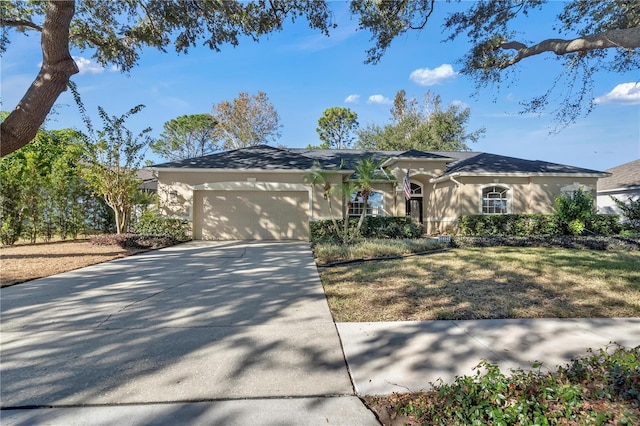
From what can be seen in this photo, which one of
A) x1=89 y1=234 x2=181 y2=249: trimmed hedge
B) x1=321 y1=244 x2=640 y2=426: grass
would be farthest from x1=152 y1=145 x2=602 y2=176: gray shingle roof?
x1=321 y1=244 x2=640 y2=426: grass

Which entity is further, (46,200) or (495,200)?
(495,200)

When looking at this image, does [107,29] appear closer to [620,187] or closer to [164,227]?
[164,227]

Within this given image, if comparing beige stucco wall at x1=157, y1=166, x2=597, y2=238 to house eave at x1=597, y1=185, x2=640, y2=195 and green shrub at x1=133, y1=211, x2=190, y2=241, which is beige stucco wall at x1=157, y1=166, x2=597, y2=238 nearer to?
green shrub at x1=133, y1=211, x2=190, y2=241

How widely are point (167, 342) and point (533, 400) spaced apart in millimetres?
3501

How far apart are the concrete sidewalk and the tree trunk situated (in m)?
6.88

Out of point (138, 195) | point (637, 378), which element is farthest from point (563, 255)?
point (138, 195)

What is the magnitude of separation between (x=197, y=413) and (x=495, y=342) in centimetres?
307

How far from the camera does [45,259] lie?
9.03m

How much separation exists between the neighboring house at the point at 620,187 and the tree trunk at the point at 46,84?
25505 millimetres

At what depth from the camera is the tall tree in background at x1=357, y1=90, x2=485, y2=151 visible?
30531 millimetres

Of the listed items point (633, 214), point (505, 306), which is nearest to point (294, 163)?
point (505, 306)

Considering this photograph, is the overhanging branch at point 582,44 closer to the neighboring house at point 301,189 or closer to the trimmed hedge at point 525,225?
the neighboring house at point 301,189

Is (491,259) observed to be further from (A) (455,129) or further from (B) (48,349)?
(A) (455,129)

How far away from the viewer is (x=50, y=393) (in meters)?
2.67
